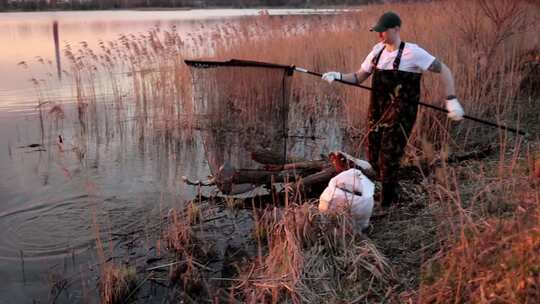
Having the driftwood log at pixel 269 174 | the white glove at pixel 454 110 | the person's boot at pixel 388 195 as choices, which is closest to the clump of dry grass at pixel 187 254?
the driftwood log at pixel 269 174

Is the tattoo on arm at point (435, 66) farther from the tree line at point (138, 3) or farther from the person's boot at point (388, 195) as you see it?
the tree line at point (138, 3)

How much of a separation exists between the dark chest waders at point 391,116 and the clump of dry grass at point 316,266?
36.1 inches

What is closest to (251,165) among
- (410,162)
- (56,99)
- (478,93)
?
(410,162)

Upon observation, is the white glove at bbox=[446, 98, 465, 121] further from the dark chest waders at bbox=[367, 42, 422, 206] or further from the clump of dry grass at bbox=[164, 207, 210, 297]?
the clump of dry grass at bbox=[164, 207, 210, 297]

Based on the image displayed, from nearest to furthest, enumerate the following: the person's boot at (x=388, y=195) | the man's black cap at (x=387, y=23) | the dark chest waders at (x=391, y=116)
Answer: the man's black cap at (x=387, y=23) < the dark chest waders at (x=391, y=116) < the person's boot at (x=388, y=195)

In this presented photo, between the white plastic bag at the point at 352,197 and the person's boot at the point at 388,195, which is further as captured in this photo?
the person's boot at the point at 388,195

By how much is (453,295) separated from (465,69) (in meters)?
5.89

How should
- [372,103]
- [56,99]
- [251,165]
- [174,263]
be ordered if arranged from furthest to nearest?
[56,99]
[251,165]
[372,103]
[174,263]

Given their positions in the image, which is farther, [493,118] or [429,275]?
[493,118]

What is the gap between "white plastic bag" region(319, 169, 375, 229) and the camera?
364cm

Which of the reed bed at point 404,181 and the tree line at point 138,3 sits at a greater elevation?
the tree line at point 138,3

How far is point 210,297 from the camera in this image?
3.40 meters

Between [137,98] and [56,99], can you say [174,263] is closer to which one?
[137,98]

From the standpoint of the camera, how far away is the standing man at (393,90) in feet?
12.3
